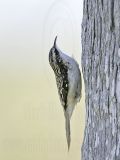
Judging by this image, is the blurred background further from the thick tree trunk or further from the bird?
the thick tree trunk

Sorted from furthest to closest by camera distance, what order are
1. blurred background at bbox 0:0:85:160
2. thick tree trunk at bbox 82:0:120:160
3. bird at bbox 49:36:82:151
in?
blurred background at bbox 0:0:85:160
bird at bbox 49:36:82:151
thick tree trunk at bbox 82:0:120:160

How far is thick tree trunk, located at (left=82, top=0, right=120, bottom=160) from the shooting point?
71cm

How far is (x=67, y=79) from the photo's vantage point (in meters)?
1.05

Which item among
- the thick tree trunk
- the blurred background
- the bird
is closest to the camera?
the thick tree trunk

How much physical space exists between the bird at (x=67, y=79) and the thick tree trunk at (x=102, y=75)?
0.57 ft

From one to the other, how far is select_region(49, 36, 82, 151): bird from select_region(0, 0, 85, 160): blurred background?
986 mm

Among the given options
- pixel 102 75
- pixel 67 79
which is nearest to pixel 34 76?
pixel 67 79

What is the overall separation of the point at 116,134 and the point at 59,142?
1.79 m

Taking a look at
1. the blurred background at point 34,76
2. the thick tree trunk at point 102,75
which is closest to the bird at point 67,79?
the thick tree trunk at point 102,75

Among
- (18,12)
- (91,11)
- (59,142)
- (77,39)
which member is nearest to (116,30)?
(91,11)

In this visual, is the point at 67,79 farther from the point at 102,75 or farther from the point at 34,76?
the point at 34,76

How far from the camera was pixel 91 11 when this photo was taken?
755 millimetres

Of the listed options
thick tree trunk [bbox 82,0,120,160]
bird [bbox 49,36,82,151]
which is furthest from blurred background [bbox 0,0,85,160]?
thick tree trunk [bbox 82,0,120,160]

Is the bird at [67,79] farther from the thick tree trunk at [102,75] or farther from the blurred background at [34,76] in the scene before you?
the blurred background at [34,76]
